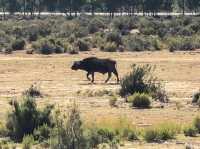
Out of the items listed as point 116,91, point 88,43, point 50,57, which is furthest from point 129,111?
point 88,43

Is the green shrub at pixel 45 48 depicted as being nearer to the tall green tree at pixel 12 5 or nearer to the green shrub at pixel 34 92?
the green shrub at pixel 34 92

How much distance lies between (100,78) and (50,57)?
36.9ft

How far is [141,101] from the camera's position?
2422 cm

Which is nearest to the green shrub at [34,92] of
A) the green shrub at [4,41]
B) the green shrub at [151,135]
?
the green shrub at [151,135]

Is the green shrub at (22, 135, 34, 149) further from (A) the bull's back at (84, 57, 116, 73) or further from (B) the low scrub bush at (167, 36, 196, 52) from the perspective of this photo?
(B) the low scrub bush at (167, 36, 196, 52)

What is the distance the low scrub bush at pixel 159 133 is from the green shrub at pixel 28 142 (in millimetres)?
2847

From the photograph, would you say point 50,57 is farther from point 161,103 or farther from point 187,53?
point 161,103

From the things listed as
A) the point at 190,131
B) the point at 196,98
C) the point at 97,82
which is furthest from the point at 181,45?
the point at 190,131

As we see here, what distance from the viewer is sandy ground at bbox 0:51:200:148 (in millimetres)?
22562

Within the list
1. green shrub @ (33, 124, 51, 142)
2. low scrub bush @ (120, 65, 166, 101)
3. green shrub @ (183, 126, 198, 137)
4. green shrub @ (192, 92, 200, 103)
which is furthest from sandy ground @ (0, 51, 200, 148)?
green shrub @ (33, 124, 51, 142)

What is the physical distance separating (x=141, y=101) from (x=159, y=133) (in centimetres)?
660

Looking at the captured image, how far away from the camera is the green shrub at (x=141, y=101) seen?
79.3 ft

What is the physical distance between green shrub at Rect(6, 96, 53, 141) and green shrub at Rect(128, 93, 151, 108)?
19.2 ft

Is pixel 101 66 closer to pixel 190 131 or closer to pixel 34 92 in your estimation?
pixel 34 92
